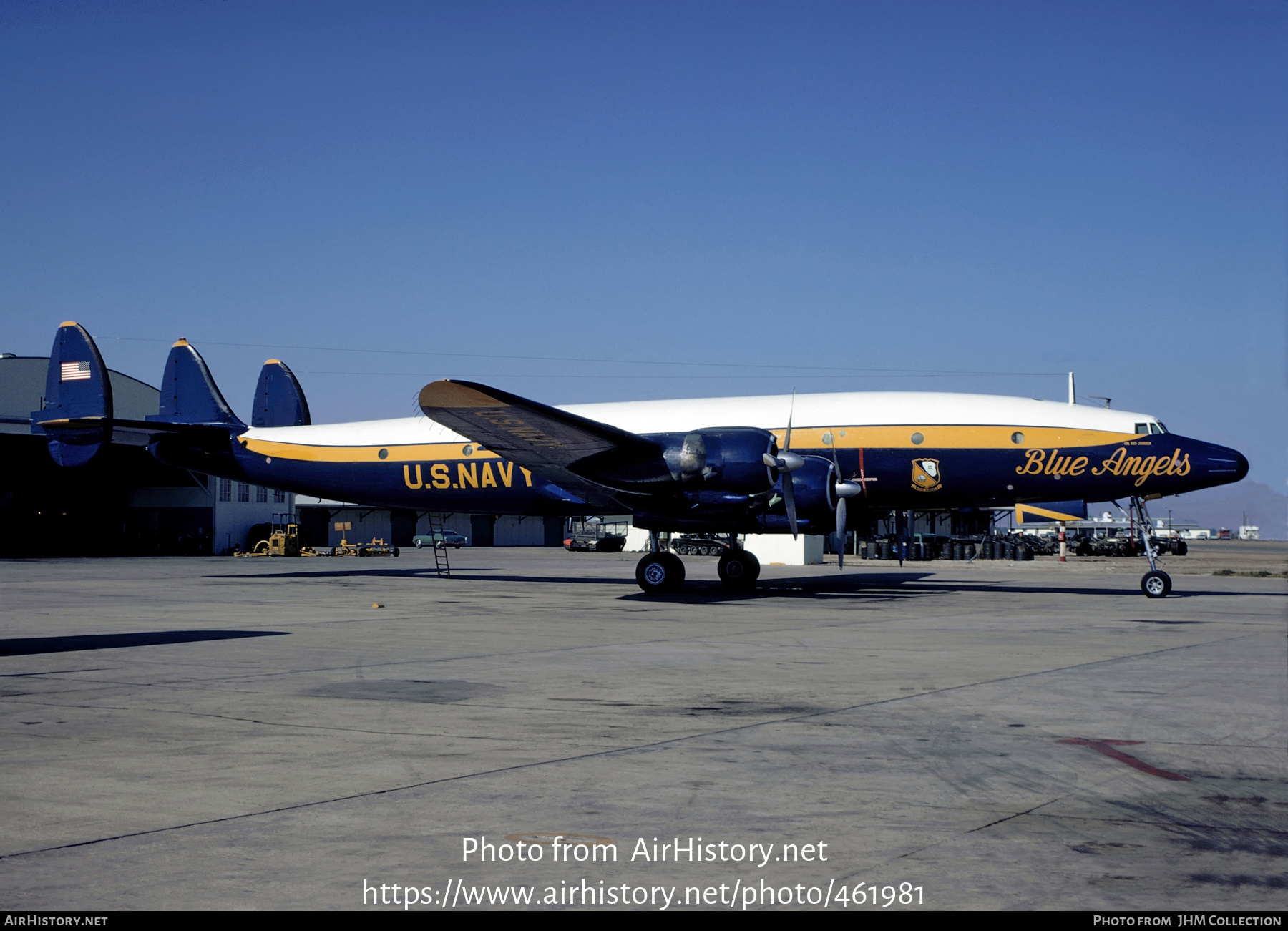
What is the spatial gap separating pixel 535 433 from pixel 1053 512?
39.7 metres

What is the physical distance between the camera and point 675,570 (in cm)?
2606

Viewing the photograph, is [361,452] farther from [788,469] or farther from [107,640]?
[107,640]

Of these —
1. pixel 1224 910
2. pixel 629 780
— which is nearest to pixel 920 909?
pixel 1224 910

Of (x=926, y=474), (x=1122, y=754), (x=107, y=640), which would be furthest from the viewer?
(x=926, y=474)

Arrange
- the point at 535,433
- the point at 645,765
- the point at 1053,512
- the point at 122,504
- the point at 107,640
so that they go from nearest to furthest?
the point at 645,765 < the point at 107,640 < the point at 535,433 < the point at 1053,512 < the point at 122,504

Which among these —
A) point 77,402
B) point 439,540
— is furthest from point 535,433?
point 439,540

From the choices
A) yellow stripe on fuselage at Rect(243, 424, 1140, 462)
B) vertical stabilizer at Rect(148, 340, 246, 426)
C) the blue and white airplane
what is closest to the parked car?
vertical stabilizer at Rect(148, 340, 246, 426)

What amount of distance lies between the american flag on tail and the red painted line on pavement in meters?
33.1

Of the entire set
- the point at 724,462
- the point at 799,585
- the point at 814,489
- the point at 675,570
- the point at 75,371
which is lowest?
the point at 799,585

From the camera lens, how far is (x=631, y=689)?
11.0m

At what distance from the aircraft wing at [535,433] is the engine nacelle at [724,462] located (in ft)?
1.83

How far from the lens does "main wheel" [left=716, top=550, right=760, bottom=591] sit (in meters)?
27.7

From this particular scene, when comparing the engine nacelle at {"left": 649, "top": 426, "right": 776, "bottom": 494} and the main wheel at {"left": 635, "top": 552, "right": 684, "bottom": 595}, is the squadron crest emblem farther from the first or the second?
the main wheel at {"left": 635, "top": 552, "right": 684, "bottom": 595}

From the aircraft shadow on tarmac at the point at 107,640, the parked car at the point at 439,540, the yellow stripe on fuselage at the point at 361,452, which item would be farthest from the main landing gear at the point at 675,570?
the parked car at the point at 439,540
